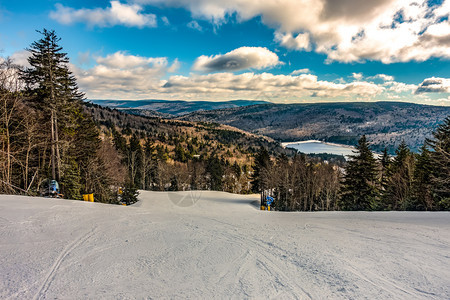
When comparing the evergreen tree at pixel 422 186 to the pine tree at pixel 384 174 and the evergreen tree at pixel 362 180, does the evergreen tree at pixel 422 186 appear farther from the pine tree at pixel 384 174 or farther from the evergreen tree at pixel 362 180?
the evergreen tree at pixel 362 180

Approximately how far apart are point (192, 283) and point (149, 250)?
2273 mm

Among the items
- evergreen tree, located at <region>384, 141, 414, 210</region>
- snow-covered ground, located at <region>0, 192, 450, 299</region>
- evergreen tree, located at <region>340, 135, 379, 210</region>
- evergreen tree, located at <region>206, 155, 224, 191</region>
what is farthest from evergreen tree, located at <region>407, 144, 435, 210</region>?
evergreen tree, located at <region>206, 155, 224, 191</region>

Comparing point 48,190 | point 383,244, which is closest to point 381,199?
point 383,244

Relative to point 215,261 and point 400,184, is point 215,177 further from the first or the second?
point 215,261

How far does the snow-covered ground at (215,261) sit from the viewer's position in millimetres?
4215

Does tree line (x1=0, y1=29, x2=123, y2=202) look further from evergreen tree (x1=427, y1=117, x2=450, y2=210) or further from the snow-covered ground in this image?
evergreen tree (x1=427, y1=117, x2=450, y2=210)

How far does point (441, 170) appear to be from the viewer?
2170 cm

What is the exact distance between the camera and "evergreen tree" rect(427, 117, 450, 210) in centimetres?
1831

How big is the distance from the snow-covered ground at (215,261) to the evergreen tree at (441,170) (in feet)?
44.7

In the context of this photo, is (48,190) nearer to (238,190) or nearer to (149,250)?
(149,250)

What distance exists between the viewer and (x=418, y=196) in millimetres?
23844

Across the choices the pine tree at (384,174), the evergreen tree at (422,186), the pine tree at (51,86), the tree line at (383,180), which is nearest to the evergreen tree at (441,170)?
the tree line at (383,180)

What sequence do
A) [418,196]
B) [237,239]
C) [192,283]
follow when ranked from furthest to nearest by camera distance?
[418,196] < [237,239] < [192,283]

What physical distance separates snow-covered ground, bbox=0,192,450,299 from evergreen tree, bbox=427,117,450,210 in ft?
44.7
